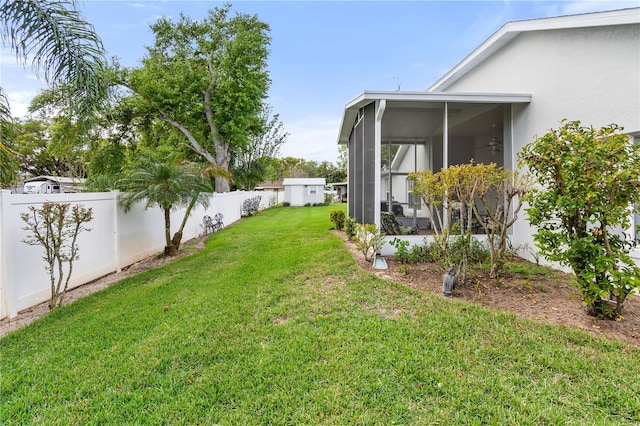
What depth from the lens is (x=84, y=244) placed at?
224 inches

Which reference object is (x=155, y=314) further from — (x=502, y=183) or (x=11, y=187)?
(x=502, y=183)

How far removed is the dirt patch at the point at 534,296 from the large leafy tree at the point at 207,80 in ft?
46.7

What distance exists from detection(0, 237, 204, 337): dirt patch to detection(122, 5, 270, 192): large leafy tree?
30.7 ft

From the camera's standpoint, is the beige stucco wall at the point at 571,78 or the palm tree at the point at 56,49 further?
the beige stucco wall at the point at 571,78

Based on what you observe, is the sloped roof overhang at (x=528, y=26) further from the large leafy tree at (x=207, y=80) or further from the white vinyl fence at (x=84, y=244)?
the large leafy tree at (x=207, y=80)

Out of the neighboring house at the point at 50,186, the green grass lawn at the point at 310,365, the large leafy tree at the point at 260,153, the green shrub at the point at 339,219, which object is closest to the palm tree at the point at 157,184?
the green grass lawn at the point at 310,365

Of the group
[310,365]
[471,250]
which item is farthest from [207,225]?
[310,365]

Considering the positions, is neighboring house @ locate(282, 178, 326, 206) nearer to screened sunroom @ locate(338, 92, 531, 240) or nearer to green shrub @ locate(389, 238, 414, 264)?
screened sunroom @ locate(338, 92, 531, 240)

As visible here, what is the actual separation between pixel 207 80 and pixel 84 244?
16.2 meters

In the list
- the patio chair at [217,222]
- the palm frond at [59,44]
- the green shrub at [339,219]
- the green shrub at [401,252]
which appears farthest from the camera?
the patio chair at [217,222]

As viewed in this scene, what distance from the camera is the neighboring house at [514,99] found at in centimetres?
482

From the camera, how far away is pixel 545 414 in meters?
2.29

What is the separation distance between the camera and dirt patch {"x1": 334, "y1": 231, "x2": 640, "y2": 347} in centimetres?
357

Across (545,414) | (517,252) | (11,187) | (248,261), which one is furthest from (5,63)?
(517,252)
